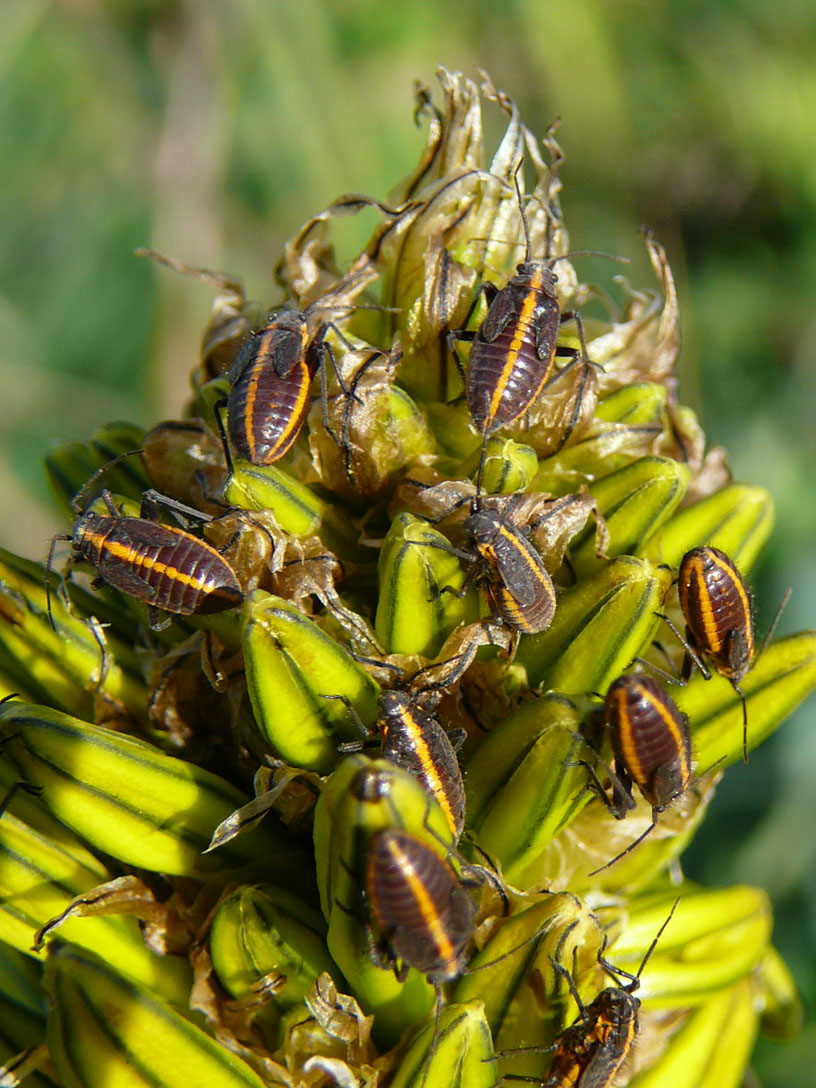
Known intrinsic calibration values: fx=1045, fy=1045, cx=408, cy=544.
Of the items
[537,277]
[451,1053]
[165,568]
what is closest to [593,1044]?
[451,1053]

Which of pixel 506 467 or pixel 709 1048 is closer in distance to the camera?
pixel 506 467

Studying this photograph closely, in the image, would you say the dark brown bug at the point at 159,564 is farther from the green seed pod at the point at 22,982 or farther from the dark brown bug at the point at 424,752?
the green seed pod at the point at 22,982

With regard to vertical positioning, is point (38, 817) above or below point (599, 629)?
below

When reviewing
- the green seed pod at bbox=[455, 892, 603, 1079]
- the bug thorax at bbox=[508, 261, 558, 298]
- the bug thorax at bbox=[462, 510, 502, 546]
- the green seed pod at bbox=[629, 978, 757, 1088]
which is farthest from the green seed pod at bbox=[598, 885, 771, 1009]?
the bug thorax at bbox=[508, 261, 558, 298]

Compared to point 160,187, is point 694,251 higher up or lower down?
lower down

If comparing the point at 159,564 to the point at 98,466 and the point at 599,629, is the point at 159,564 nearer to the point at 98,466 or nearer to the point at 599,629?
the point at 98,466

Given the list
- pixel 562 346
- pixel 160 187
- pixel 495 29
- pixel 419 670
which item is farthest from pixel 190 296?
pixel 419 670

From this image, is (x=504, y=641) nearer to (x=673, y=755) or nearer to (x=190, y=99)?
(x=673, y=755)
